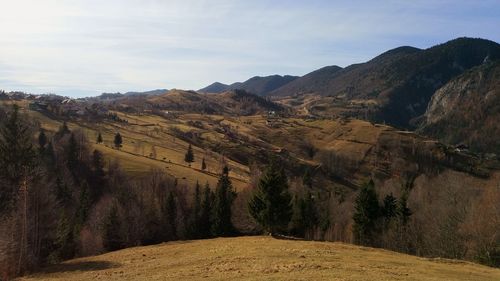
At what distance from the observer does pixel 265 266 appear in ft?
116

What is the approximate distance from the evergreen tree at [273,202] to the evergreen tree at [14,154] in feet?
96.7

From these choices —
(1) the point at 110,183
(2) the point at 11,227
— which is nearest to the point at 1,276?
(2) the point at 11,227

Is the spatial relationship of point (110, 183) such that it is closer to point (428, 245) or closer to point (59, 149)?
point (59, 149)

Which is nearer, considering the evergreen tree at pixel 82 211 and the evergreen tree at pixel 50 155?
the evergreen tree at pixel 82 211

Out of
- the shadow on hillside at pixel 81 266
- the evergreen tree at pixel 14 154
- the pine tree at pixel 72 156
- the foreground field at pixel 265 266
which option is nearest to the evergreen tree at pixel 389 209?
Answer: the foreground field at pixel 265 266

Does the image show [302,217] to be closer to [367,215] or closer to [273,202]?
[367,215]

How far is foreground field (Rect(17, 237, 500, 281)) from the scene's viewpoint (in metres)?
32.4

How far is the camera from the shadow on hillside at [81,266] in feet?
141

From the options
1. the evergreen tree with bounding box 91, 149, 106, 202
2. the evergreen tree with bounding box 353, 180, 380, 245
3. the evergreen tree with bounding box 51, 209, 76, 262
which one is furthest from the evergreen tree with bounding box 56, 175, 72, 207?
the evergreen tree with bounding box 353, 180, 380, 245

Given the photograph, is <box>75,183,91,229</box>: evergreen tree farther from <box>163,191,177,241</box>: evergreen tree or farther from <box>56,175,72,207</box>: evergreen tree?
<box>163,191,177,241</box>: evergreen tree

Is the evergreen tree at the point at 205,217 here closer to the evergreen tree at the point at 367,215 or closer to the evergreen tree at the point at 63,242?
the evergreen tree at the point at 63,242

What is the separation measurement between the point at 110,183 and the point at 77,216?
4705 centimetres

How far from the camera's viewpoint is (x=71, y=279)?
1474 inches

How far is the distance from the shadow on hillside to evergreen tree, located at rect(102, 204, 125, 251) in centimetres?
3039
